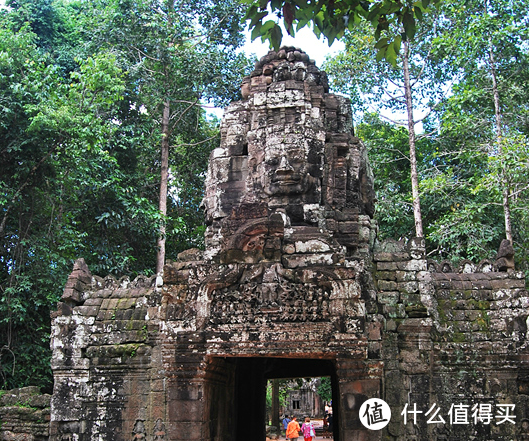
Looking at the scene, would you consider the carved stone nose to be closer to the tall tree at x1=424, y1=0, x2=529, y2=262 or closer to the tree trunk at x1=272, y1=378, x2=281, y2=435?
the tall tree at x1=424, y1=0, x2=529, y2=262

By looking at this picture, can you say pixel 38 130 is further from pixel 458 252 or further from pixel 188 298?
pixel 458 252

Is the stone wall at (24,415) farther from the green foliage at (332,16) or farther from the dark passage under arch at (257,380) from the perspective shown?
the green foliage at (332,16)

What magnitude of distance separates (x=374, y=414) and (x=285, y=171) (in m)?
3.57

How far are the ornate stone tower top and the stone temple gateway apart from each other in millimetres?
22

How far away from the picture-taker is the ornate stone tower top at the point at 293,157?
27.4 ft

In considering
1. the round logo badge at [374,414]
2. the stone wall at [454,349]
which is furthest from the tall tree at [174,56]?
the round logo badge at [374,414]

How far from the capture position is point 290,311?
6543 millimetres

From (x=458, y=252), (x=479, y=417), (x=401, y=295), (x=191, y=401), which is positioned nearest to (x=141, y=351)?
(x=191, y=401)

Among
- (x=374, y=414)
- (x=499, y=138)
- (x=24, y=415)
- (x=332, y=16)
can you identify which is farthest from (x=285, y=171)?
(x=499, y=138)

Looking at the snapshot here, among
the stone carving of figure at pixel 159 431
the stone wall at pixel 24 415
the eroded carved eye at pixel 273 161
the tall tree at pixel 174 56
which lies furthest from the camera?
the tall tree at pixel 174 56

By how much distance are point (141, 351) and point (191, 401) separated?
1.76m

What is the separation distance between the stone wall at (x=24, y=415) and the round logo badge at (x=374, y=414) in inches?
197

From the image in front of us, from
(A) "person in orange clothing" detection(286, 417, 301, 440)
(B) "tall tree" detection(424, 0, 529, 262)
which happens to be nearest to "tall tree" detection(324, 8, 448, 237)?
(B) "tall tree" detection(424, 0, 529, 262)

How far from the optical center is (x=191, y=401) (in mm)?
6758
